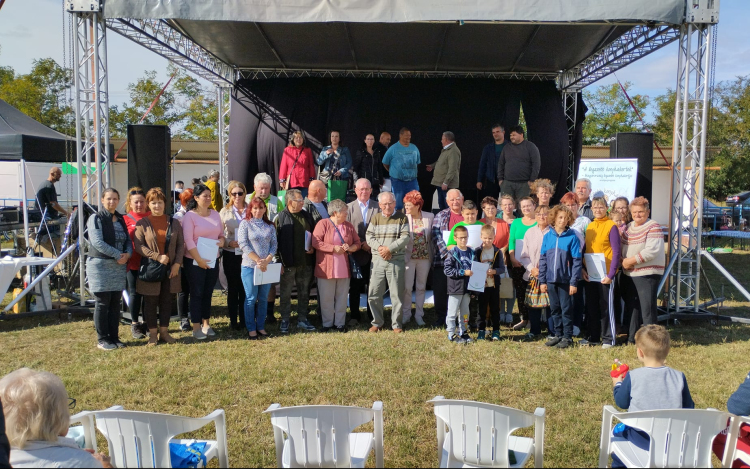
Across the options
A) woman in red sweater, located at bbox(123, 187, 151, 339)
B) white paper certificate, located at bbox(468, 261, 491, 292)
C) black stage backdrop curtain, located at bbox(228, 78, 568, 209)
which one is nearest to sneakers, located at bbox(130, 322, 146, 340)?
woman in red sweater, located at bbox(123, 187, 151, 339)

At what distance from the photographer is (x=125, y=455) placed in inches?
99.1

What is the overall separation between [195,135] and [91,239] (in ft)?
81.6

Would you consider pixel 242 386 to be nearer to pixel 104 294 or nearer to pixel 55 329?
pixel 104 294

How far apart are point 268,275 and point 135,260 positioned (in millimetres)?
1334

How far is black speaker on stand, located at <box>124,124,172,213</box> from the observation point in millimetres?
6887

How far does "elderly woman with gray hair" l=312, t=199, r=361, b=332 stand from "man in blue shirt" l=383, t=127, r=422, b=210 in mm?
2371

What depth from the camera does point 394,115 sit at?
10.2m

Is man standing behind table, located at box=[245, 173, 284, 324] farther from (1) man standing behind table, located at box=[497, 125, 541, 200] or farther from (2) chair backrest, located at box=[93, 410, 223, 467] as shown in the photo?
(2) chair backrest, located at box=[93, 410, 223, 467]

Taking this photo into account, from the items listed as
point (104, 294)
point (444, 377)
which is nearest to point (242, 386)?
point (444, 377)

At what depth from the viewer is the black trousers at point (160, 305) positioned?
585 cm

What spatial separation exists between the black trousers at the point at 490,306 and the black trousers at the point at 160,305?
3.14 m

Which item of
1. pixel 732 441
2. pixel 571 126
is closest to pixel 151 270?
pixel 732 441

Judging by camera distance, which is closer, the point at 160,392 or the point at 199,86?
the point at 160,392

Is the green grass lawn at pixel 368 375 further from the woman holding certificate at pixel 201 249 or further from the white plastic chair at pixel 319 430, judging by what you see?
the white plastic chair at pixel 319 430
